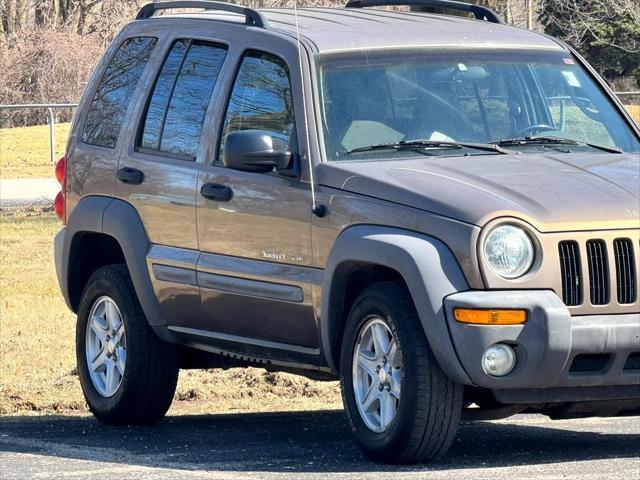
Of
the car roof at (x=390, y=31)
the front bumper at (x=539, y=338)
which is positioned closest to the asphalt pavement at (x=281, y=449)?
the front bumper at (x=539, y=338)

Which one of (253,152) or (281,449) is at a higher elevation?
(253,152)

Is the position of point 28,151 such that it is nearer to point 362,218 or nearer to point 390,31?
point 390,31

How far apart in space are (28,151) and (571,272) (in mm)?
28487

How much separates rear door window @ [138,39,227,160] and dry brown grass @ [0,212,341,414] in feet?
6.90

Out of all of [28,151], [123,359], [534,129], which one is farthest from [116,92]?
[28,151]

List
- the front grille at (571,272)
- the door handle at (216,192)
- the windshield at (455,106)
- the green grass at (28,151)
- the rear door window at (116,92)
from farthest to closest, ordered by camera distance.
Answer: the green grass at (28,151) → the rear door window at (116,92) → the door handle at (216,192) → the windshield at (455,106) → the front grille at (571,272)

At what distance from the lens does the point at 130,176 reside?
8.72 metres

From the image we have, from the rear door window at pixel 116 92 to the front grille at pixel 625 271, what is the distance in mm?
3289

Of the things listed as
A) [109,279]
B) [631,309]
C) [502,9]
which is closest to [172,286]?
[109,279]

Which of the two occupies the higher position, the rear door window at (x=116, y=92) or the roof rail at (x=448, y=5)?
the roof rail at (x=448, y=5)

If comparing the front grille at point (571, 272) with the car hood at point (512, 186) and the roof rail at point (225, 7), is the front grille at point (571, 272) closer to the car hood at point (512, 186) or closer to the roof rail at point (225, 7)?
the car hood at point (512, 186)

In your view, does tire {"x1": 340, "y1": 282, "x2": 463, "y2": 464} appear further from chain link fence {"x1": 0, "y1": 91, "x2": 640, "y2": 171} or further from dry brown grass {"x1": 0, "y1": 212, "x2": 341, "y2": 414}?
chain link fence {"x1": 0, "y1": 91, "x2": 640, "y2": 171}

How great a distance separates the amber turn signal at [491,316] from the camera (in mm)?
6562

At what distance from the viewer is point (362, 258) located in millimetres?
7004
